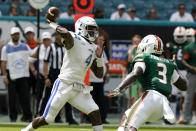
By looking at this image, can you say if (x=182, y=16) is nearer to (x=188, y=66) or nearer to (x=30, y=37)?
(x=188, y=66)

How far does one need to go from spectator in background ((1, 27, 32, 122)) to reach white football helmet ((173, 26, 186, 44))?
3.20 m

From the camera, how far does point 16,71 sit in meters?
11.7

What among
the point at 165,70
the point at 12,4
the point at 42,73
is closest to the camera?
the point at 165,70

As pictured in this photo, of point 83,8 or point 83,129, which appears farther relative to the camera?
point 83,8

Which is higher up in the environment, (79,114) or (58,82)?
(58,82)

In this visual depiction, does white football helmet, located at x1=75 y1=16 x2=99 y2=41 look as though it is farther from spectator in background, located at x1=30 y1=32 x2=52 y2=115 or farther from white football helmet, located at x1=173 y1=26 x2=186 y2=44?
white football helmet, located at x1=173 y1=26 x2=186 y2=44

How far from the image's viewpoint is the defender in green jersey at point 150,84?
6676 millimetres

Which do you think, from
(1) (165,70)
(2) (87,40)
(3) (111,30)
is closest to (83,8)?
(3) (111,30)

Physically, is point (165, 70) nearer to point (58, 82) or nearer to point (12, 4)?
point (58, 82)

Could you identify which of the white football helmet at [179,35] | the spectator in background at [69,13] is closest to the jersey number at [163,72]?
the white football helmet at [179,35]

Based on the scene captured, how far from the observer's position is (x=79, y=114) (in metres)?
12.6

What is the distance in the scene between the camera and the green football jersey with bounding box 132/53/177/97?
694 cm

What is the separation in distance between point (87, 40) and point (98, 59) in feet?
1.05

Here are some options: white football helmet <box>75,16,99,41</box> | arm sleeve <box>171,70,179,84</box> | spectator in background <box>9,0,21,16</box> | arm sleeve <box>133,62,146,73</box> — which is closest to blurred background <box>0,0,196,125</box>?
spectator in background <box>9,0,21,16</box>
